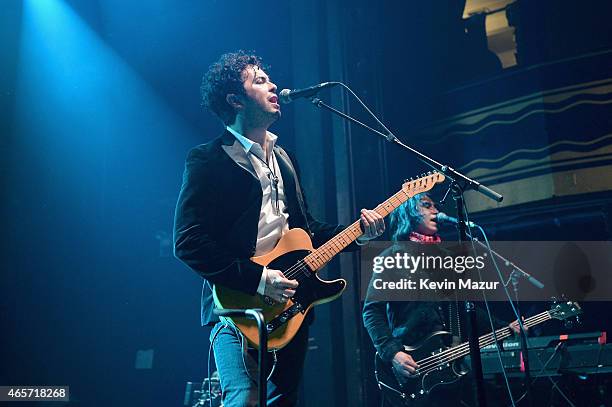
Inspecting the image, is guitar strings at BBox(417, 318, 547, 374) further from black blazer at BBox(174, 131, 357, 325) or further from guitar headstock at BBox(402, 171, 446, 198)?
black blazer at BBox(174, 131, 357, 325)

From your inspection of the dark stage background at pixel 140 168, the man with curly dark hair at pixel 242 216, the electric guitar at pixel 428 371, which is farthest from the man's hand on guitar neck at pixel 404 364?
the man with curly dark hair at pixel 242 216

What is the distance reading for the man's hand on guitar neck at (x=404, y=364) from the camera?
452 centimetres

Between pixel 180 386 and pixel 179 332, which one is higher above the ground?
pixel 179 332

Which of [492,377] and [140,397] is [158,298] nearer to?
[140,397]

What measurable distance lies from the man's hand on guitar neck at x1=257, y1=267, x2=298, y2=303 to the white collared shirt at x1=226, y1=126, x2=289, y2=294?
0.22m

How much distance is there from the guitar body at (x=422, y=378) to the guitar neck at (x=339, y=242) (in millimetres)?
1689

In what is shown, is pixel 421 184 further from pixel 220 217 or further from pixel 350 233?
pixel 220 217

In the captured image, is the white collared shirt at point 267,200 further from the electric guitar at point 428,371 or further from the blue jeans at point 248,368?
the electric guitar at point 428,371

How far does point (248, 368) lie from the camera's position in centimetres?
258

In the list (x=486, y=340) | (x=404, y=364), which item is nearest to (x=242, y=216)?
(x=404, y=364)

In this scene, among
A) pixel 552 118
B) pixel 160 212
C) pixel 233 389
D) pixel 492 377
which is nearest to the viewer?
pixel 233 389

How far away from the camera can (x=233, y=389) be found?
8.38ft

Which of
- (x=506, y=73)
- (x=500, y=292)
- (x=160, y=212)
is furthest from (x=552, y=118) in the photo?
(x=160, y=212)

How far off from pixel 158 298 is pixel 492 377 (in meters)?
3.43
